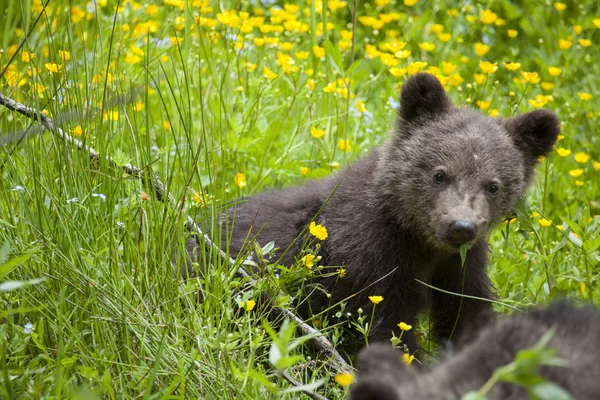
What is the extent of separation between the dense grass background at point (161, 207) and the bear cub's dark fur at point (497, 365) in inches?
14.3

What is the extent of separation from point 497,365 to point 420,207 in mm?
2147

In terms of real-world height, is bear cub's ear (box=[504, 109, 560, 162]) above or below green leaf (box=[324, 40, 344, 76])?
below

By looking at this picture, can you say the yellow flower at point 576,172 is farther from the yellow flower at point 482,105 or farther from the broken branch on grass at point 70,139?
the broken branch on grass at point 70,139

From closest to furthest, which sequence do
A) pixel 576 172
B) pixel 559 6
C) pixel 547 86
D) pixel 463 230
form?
pixel 463 230
pixel 576 172
pixel 547 86
pixel 559 6

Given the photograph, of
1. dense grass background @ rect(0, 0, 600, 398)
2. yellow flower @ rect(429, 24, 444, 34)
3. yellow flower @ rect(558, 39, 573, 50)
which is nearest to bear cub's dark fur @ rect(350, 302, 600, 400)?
dense grass background @ rect(0, 0, 600, 398)

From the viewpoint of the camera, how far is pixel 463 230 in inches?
160

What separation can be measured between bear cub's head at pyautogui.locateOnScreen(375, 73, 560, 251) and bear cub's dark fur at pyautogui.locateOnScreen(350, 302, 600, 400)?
5.33 feet

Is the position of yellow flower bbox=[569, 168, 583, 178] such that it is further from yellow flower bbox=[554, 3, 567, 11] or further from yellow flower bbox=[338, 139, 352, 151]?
yellow flower bbox=[554, 3, 567, 11]

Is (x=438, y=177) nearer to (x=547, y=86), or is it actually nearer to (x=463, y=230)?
(x=463, y=230)

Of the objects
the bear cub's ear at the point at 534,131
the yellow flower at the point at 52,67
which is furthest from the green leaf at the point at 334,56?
the yellow flower at the point at 52,67

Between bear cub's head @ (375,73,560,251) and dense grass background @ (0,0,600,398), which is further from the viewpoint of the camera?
bear cub's head @ (375,73,560,251)

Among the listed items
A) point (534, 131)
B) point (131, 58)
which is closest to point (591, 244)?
point (534, 131)

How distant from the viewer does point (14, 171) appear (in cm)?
386

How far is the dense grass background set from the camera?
10.9 ft
